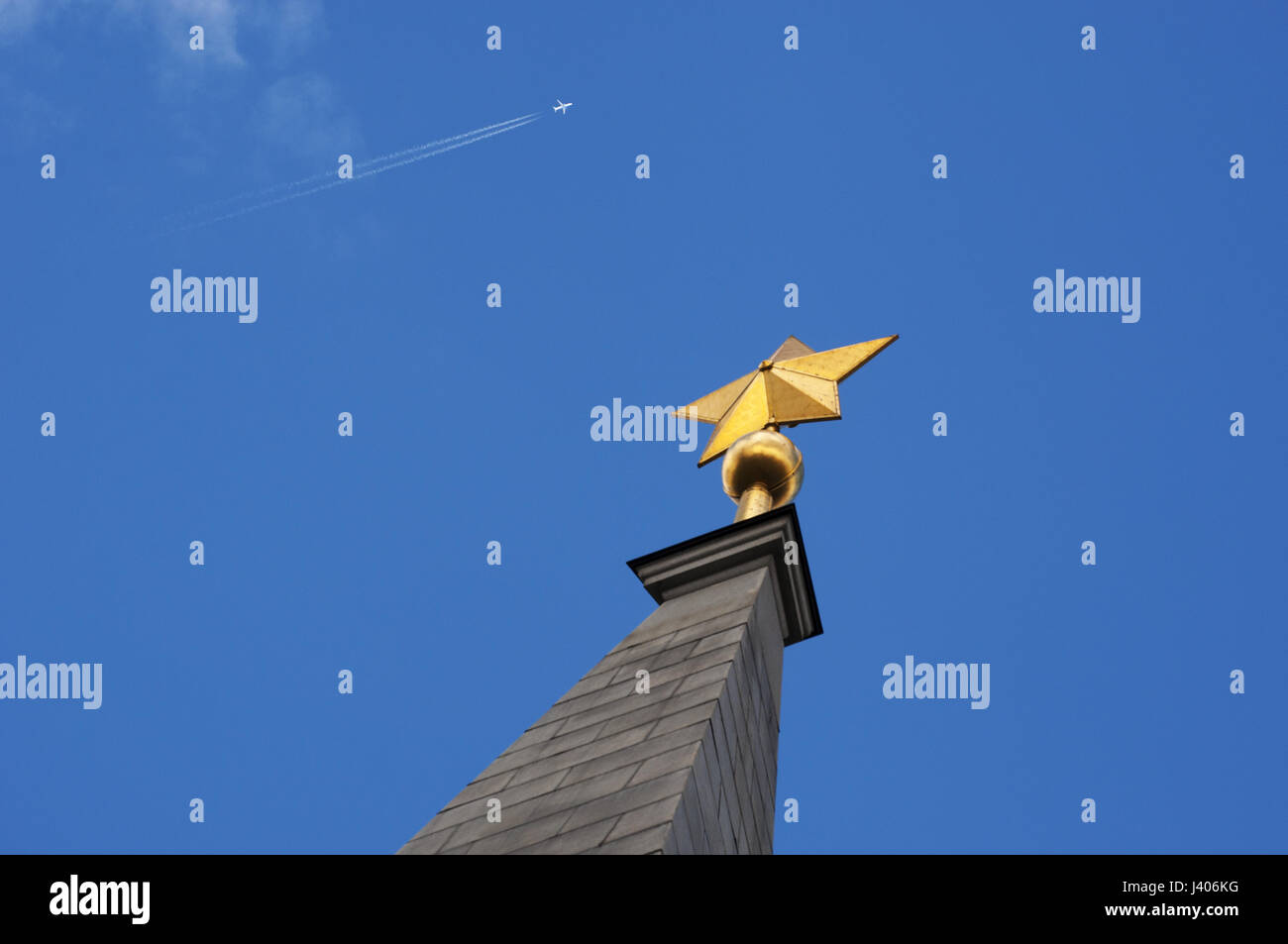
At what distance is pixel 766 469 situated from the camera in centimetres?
1986

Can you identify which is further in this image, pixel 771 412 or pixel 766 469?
pixel 771 412

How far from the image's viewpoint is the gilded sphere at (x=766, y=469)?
1988cm

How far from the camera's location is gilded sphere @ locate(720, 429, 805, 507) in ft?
65.2

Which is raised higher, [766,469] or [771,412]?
[771,412]
